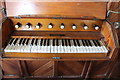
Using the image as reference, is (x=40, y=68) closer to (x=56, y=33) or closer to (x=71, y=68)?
(x=71, y=68)

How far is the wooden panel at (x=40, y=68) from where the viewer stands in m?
1.26

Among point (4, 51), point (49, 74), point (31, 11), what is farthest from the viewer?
point (49, 74)

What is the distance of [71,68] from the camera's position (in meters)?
1.37

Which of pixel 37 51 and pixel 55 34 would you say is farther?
pixel 55 34

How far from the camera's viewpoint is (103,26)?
46.4 inches

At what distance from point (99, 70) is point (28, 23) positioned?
1.12 m

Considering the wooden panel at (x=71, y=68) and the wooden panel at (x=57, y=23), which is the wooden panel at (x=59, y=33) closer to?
the wooden panel at (x=57, y=23)

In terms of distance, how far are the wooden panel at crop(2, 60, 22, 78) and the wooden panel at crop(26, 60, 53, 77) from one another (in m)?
0.15

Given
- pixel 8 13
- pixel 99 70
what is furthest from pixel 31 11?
pixel 99 70

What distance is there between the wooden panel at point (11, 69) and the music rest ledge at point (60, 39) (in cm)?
30

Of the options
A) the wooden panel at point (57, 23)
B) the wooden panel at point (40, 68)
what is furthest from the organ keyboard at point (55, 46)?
the wooden panel at point (40, 68)

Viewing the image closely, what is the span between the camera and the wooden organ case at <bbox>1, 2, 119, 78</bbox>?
3.36 ft

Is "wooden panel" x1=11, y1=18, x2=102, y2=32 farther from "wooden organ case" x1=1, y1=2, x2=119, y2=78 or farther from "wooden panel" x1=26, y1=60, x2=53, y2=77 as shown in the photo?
"wooden panel" x1=26, y1=60, x2=53, y2=77

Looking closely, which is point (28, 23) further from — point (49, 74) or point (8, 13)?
point (49, 74)
